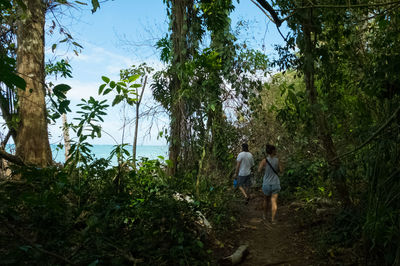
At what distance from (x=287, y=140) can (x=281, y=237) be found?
16.3 feet

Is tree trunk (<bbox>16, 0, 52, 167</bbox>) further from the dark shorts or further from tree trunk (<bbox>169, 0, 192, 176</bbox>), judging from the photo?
the dark shorts

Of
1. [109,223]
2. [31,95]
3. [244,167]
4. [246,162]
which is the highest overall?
[31,95]

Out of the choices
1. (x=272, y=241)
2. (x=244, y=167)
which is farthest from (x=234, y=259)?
(x=244, y=167)

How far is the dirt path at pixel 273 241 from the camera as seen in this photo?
4.01 m

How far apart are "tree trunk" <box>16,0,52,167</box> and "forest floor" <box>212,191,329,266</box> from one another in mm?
3449

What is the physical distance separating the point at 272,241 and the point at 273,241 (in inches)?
0.6

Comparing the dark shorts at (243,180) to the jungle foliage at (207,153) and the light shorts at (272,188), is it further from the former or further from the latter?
the light shorts at (272,188)

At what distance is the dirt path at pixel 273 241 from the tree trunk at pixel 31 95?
3.58 m

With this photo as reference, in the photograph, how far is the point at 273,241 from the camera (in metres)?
4.79

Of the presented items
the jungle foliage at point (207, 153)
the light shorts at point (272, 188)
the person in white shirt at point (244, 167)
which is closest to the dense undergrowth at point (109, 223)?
the jungle foliage at point (207, 153)

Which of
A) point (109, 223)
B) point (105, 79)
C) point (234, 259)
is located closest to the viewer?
point (105, 79)

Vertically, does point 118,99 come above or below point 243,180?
above

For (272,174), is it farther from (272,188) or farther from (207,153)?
(207,153)

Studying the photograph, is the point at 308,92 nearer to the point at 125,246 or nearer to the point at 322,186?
the point at 322,186
